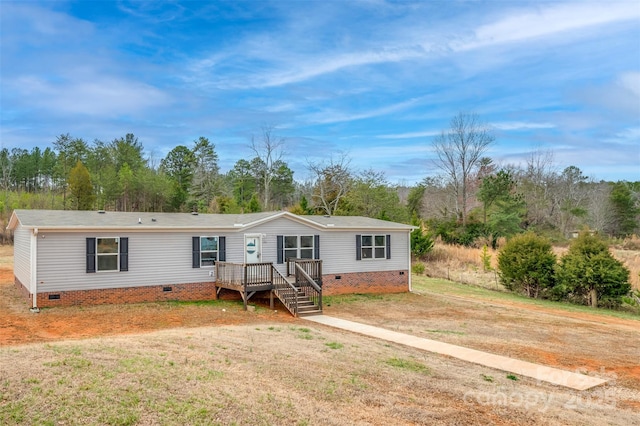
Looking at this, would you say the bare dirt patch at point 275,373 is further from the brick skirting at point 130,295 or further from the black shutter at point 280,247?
the black shutter at point 280,247

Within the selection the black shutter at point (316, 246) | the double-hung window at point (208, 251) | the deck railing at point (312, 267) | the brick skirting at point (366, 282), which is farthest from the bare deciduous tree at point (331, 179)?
the double-hung window at point (208, 251)

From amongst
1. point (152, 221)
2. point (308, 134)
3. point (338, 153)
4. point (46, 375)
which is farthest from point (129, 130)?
point (46, 375)

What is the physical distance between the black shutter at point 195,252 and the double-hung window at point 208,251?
17 cm

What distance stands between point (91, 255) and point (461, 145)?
4030 centimetres

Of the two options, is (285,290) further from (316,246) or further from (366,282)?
(366,282)

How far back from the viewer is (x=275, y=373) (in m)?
7.54

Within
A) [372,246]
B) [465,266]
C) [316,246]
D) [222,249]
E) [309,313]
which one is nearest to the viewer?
[309,313]

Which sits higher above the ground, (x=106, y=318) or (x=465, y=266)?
(x=106, y=318)

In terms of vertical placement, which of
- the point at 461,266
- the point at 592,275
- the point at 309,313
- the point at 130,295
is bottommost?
the point at 461,266

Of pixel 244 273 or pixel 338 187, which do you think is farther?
pixel 338 187

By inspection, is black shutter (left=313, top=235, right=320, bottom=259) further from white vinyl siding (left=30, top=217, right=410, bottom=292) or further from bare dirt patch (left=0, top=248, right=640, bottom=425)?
bare dirt patch (left=0, top=248, right=640, bottom=425)

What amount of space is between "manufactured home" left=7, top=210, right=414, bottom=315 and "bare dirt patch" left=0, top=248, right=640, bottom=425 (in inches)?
48.9

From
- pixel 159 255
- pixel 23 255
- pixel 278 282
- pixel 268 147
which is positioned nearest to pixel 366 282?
pixel 278 282

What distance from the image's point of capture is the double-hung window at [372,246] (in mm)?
20203
